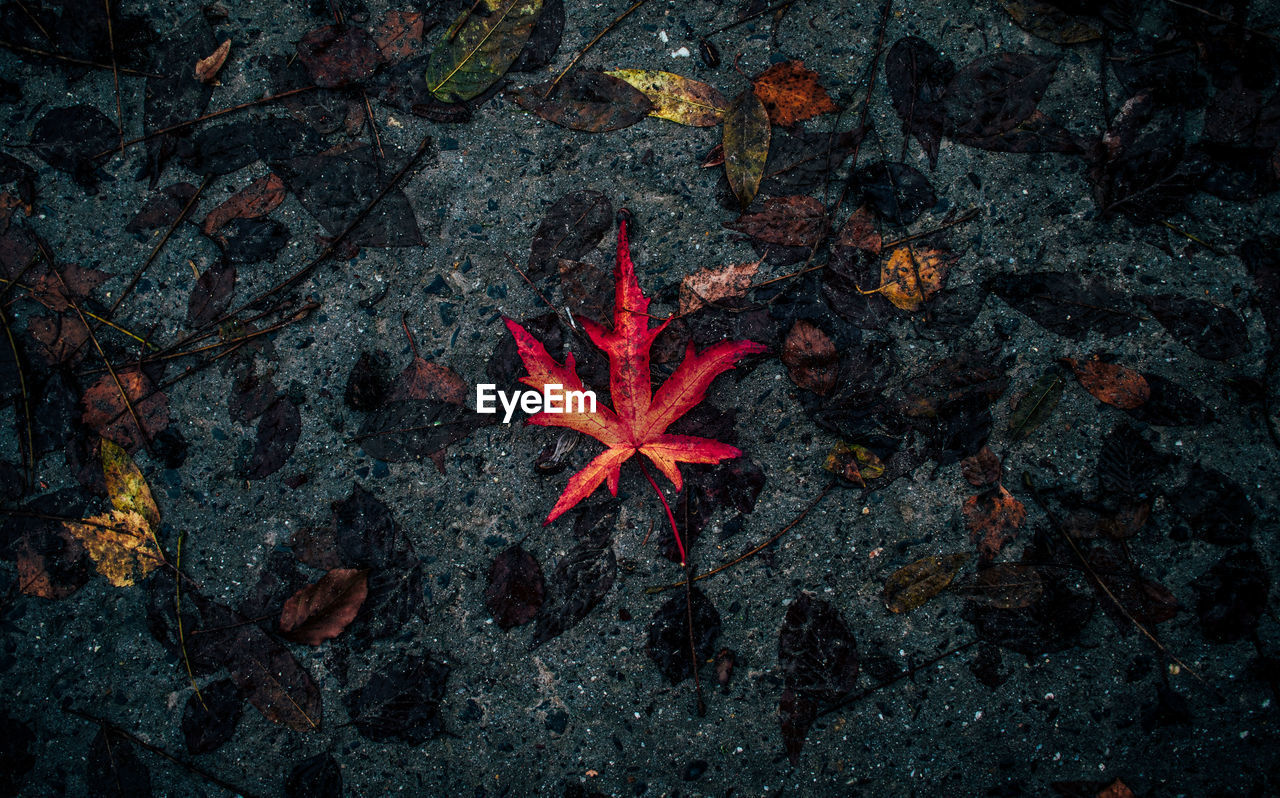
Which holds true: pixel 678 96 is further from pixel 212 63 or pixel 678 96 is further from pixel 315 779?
pixel 315 779

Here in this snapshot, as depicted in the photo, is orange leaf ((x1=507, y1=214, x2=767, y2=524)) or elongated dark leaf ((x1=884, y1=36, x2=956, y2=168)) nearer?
orange leaf ((x1=507, y1=214, x2=767, y2=524))

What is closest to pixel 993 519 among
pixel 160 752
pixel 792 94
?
pixel 792 94

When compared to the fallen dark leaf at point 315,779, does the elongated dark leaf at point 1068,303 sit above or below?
above

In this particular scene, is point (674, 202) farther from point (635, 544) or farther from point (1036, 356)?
point (1036, 356)

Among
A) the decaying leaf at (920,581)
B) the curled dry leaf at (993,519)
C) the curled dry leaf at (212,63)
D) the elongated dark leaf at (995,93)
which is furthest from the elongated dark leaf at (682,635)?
the curled dry leaf at (212,63)

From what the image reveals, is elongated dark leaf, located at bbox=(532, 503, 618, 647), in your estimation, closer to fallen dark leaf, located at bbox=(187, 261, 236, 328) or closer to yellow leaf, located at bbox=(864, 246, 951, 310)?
yellow leaf, located at bbox=(864, 246, 951, 310)

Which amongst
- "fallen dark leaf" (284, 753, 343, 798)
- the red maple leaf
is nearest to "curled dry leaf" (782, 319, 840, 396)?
the red maple leaf

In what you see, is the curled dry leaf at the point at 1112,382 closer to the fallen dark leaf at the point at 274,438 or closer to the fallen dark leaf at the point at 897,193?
the fallen dark leaf at the point at 897,193
